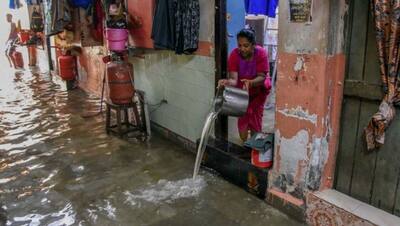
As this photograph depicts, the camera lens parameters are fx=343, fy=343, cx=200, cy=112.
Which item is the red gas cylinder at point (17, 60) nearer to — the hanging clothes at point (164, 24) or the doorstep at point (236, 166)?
the hanging clothes at point (164, 24)

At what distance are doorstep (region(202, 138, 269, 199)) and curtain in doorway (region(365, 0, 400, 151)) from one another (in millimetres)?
1044

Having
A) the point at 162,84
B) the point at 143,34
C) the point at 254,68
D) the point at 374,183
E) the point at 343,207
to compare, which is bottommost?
the point at 343,207

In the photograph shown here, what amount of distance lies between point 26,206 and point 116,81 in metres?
1.91

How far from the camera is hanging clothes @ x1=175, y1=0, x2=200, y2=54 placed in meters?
3.56

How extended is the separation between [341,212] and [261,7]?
94.7 inches

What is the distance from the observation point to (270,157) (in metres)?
2.90

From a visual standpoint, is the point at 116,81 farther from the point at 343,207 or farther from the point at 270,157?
the point at 343,207

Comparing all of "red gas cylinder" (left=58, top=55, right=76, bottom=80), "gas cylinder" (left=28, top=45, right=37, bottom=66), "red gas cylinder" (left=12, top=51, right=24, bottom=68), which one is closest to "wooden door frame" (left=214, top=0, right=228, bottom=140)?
"red gas cylinder" (left=58, top=55, right=76, bottom=80)

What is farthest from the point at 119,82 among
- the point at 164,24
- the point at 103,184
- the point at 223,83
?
the point at 223,83

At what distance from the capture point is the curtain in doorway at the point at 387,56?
6.66 feet

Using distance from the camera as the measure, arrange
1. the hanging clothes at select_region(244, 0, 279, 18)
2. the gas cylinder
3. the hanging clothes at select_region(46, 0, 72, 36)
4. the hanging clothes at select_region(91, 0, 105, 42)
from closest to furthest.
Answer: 1. the hanging clothes at select_region(244, 0, 279, 18)
2. the hanging clothes at select_region(46, 0, 72, 36)
3. the hanging clothes at select_region(91, 0, 105, 42)
4. the gas cylinder

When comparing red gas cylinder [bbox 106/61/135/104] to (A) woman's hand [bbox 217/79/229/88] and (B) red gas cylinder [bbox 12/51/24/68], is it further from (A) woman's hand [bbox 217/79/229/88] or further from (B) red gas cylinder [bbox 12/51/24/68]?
(B) red gas cylinder [bbox 12/51/24/68]

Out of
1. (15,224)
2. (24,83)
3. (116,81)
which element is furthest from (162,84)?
(24,83)

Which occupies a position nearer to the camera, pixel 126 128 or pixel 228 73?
pixel 228 73
